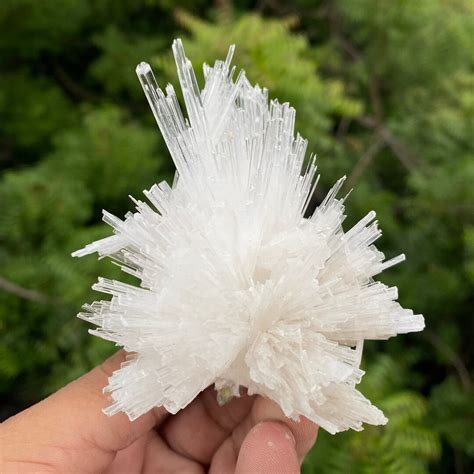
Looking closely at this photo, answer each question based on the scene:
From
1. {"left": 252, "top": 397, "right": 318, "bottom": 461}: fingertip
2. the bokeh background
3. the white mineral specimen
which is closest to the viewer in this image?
the white mineral specimen

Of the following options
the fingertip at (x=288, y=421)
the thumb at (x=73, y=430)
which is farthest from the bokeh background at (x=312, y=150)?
the thumb at (x=73, y=430)

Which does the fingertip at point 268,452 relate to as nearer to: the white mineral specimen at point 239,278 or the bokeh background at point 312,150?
the white mineral specimen at point 239,278

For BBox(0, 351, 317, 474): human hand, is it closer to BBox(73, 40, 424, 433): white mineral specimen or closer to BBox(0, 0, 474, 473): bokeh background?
BBox(73, 40, 424, 433): white mineral specimen

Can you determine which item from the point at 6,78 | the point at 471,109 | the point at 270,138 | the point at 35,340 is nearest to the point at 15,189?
the point at 35,340

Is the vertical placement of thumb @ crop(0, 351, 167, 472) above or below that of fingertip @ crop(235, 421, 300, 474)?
below

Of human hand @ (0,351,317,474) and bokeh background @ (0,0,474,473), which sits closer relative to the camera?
human hand @ (0,351,317,474)

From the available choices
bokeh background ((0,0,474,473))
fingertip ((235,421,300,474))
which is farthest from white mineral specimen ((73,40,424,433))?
bokeh background ((0,0,474,473))
